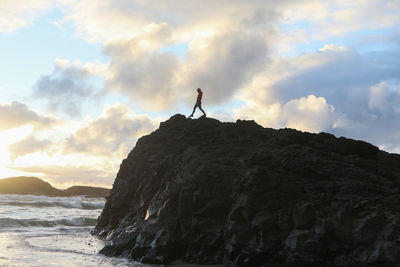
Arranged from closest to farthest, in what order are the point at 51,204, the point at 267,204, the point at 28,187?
1. the point at 267,204
2. the point at 51,204
3. the point at 28,187

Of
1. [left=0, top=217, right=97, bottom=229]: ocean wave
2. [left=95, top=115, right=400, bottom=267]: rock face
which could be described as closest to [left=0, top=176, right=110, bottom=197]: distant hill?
[left=0, top=217, right=97, bottom=229]: ocean wave

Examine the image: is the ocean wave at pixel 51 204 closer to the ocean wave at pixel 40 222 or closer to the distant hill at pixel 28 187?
the ocean wave at pixel 40 222

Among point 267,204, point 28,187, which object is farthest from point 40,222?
point 28,187

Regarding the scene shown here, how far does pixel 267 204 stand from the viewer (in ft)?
52.3

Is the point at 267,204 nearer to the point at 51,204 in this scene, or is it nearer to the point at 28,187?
the point at 51,204

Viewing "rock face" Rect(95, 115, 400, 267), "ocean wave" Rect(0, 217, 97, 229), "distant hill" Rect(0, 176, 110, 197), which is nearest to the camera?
"rock face" Rect(95, 115, 400, 267)

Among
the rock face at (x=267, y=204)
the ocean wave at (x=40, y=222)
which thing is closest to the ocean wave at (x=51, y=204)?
the ocean wave at (x=40, y=222)

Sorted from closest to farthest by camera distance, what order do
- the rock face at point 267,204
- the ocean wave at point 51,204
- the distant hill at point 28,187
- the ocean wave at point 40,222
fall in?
the rock face at point 267,204
the ocean wave at point 40,222
the ocean wave at point 51,204
the distant hill at point 28,187

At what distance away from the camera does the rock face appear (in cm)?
1384

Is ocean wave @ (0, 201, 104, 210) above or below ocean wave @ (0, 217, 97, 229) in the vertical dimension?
above

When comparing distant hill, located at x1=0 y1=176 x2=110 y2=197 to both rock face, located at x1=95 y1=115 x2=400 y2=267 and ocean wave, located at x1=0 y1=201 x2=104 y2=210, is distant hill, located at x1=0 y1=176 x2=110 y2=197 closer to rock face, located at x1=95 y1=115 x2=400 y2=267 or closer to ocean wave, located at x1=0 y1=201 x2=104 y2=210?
ocean wave, located at x1=0 y1=201 x2=104 y2=210

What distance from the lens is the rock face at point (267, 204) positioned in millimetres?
13836

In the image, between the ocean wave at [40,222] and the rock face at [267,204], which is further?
the ocean wave at [40,222]

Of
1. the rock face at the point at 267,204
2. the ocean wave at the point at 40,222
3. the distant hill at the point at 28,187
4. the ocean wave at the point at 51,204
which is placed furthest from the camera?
the distant hill at the point at 28,187
